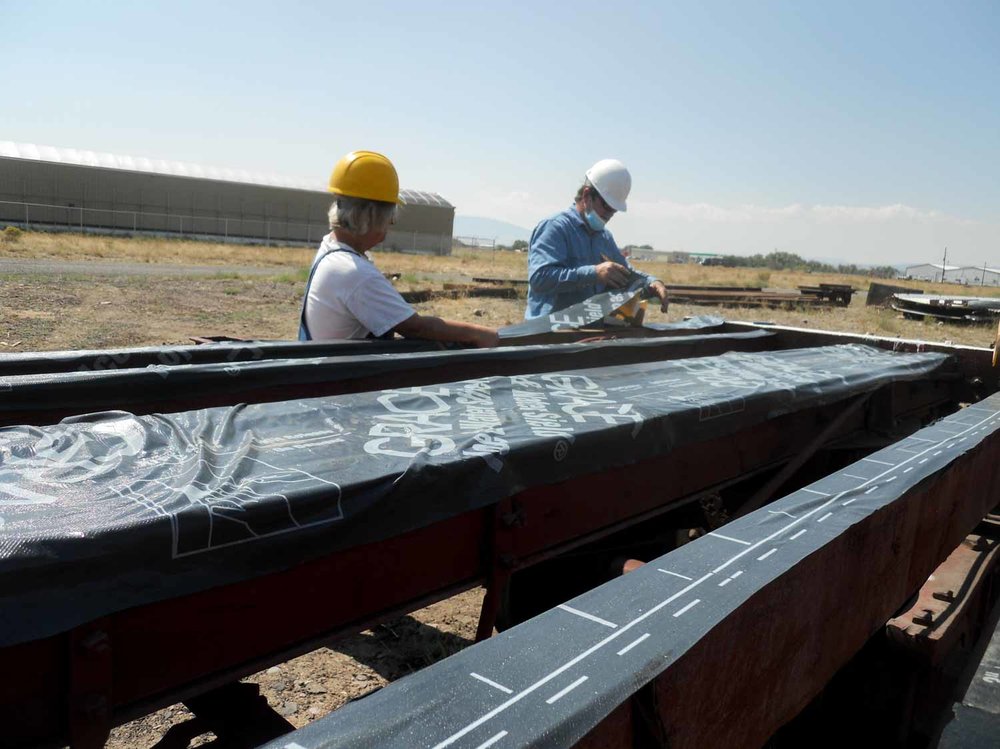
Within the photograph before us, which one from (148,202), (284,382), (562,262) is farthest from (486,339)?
(148,202)

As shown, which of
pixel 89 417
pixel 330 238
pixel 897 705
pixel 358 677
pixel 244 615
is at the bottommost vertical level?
pixel 358 677

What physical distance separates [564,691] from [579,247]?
160 inches

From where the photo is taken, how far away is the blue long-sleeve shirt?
4.64 m

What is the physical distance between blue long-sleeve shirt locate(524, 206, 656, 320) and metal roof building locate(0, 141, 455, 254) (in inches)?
1142

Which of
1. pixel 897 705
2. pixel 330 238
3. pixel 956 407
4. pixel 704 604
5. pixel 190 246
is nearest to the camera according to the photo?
pixel 704 604

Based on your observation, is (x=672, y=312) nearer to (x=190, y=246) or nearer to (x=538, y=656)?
(x=538, y=656)

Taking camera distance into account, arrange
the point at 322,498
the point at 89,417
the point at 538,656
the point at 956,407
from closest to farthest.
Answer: the point at 538,656 < the point at 322,498 < the point at 89,417 < the point at 956,407

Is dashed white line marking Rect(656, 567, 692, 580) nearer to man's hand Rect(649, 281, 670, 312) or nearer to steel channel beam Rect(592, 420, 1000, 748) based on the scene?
steel channel beam Rect(592, 420, 1000, 748)

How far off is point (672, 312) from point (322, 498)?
16.0m

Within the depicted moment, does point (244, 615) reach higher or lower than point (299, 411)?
lower

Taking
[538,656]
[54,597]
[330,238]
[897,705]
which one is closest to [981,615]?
[897,705]

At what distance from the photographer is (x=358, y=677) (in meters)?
2.93

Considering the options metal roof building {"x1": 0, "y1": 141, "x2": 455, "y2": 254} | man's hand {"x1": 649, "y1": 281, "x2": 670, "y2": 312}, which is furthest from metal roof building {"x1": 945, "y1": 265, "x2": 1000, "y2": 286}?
man's hand {"x1": 649, "y1": 281, "x2": 670, "y2": 312}

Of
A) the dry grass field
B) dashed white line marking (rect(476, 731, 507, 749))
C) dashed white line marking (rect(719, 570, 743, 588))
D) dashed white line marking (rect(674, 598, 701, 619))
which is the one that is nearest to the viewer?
dashed white line marking (rect(476, 731, 507, 749))
